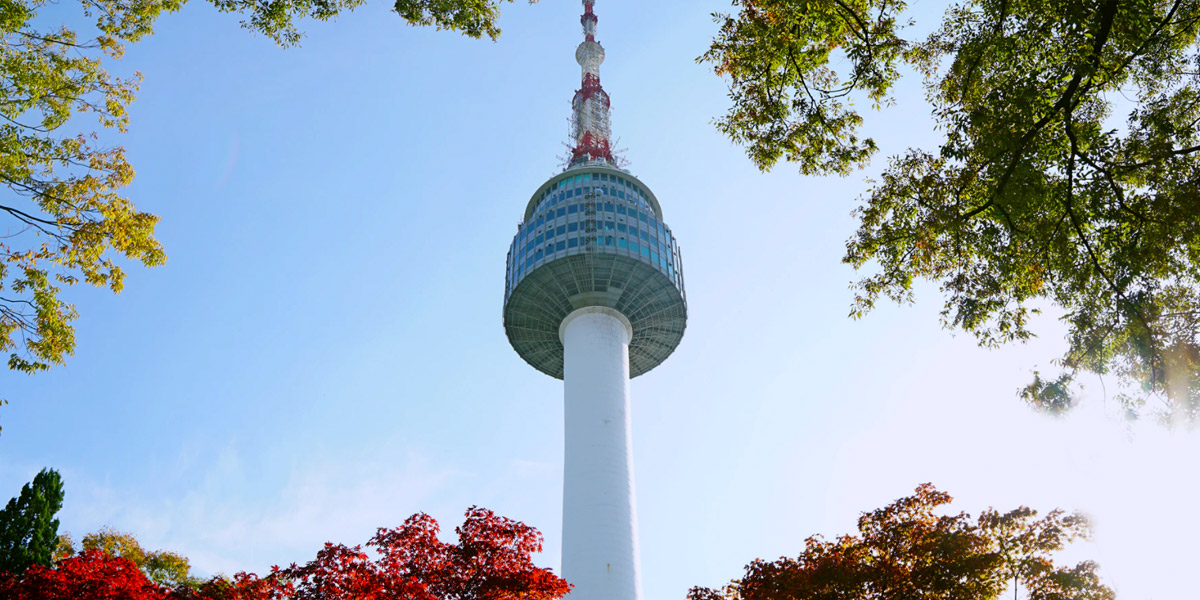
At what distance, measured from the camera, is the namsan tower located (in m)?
51.6

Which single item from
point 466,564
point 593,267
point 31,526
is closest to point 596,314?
point 593,267

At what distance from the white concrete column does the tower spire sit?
16810mm

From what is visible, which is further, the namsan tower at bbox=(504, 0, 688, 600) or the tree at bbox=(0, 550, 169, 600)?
the namsan tower at bbox=(504, 0, 688, 600)

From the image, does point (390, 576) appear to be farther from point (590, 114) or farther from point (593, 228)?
point (590, 114)

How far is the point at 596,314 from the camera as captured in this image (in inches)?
2436

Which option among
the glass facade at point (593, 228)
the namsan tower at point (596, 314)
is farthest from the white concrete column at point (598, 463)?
the glass facade at point (593, 228)

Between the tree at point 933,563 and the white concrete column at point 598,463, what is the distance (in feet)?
96.1

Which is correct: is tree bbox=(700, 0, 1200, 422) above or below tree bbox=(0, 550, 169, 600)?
A: above

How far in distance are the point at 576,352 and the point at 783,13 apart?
1860 inches

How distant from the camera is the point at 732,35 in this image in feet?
48.8

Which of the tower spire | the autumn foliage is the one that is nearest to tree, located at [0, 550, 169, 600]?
the autumn foliage

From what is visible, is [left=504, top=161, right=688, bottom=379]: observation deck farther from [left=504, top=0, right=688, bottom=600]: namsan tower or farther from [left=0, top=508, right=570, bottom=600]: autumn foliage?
[left=0, top=508, right=570, bottom=600]: autumn foliage

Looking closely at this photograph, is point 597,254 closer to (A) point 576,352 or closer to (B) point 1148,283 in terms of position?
(A) point 576,352

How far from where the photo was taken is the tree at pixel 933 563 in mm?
19938
